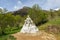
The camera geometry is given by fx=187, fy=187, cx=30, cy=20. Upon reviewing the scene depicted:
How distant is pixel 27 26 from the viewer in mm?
56406

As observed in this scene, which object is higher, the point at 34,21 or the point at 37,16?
the point at 37,16

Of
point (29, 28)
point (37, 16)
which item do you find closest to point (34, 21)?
point (37, 16)

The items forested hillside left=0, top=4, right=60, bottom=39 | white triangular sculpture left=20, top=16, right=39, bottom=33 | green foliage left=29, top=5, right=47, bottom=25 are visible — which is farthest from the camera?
green foliage left=29, top=5, right=47, bottom=25

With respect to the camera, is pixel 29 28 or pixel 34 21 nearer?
pixel 29 28

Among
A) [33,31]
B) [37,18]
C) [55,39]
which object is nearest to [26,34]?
[33,31]

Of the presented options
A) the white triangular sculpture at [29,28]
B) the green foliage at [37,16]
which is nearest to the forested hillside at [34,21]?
the green foliage at [37,16]

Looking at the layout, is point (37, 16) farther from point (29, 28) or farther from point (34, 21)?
point (29, 28)

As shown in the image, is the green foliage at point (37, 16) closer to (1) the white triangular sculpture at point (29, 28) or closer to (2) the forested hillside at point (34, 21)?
(2) the forested hillside at point (34, 21)

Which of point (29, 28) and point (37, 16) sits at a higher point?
point (37, 16)

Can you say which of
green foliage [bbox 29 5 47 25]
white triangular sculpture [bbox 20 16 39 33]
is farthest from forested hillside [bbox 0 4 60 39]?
white triangular sculpture [bbox 20 16 39 33]

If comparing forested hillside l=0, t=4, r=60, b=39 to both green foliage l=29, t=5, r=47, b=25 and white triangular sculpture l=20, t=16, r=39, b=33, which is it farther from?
white triangular sculpture l=20, t=16, r=39, b=33

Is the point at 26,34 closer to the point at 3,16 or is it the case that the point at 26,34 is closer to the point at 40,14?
the point at 3,16

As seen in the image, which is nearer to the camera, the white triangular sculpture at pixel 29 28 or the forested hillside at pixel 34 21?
the white triangular sculpture at pixel 29 28

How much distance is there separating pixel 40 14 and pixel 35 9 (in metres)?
4.46
